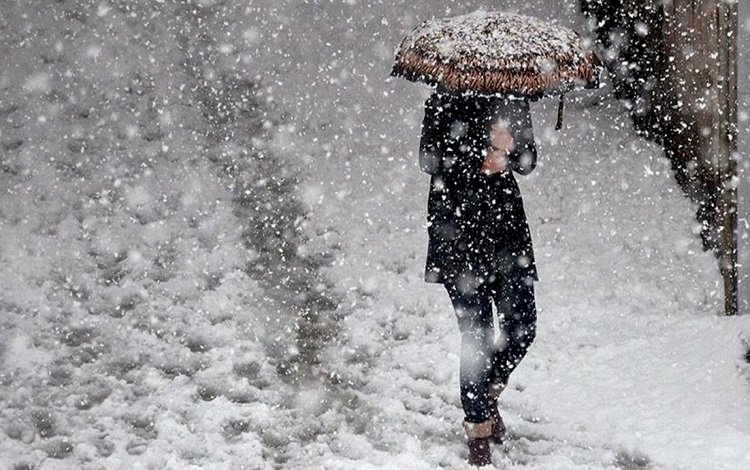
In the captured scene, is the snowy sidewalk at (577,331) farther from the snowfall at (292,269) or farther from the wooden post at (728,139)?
the wooden post at (728,139)

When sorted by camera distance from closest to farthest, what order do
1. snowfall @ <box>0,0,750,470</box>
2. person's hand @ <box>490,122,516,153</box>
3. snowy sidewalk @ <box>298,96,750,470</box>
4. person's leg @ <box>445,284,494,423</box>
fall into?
person's hand @ <box>490,122,516,153</box> → person's leg @ <box>445,284,494,423</box> → snowy sidewalk @ <box>298,96,750,470</box> → snowfall @ <box>0,0,750,470</box>

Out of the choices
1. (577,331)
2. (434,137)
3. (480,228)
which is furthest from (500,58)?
(577,331)

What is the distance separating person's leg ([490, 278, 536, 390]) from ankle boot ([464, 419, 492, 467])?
34 cm

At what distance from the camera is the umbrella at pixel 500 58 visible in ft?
14.1

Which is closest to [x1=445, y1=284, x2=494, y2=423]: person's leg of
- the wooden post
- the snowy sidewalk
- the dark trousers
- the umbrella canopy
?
the dark trousers

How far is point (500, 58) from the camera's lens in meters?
4.36

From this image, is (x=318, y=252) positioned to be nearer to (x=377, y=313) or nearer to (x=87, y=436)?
(x=377, y=313)

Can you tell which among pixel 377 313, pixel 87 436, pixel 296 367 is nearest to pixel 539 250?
pixel 377 313

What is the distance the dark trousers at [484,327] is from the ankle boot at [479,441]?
35 mm

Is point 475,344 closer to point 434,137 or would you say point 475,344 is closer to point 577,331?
point 434,137

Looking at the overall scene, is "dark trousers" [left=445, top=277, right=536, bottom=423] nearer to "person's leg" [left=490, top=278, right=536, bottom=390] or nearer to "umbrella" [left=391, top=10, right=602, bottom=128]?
"person's leg" [left=490, top=278, right=536, bottom=390]

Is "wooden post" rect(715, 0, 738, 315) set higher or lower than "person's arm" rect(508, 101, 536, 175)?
higher

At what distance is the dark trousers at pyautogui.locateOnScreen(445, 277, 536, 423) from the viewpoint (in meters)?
4.67

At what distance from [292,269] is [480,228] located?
10.2ft
